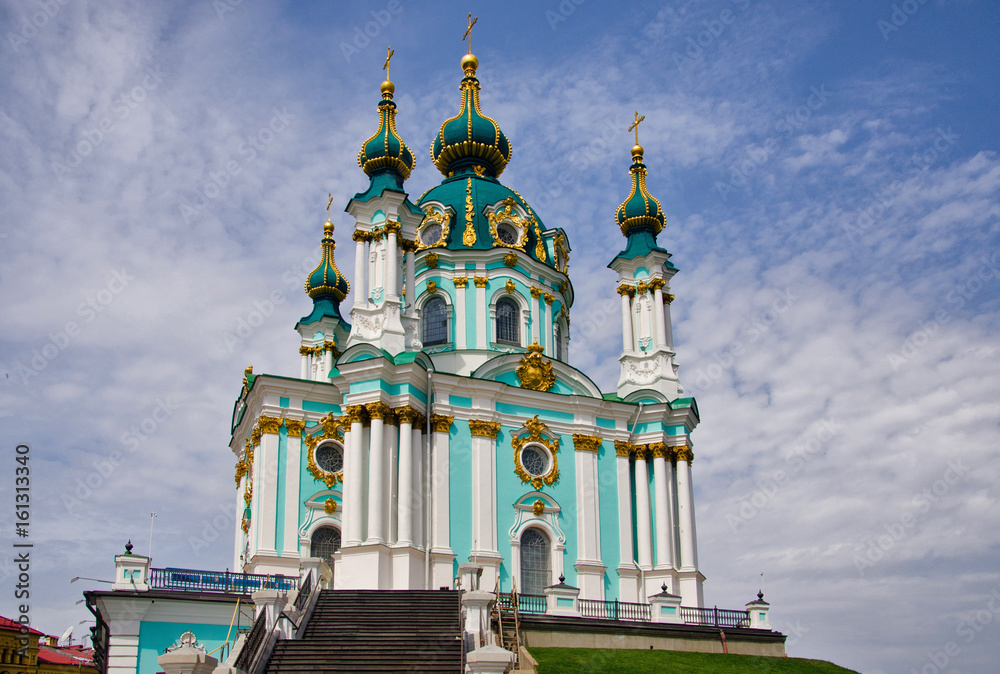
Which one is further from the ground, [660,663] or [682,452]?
[682,452]

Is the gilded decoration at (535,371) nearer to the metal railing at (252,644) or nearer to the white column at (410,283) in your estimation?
the white column at (410,283)

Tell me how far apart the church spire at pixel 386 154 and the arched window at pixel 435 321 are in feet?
13.7

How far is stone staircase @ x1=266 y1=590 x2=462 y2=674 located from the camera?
15258mm

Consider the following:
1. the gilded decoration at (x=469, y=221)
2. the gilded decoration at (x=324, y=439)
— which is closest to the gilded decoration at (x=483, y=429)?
the gilded decoration at (x=324, y=439)

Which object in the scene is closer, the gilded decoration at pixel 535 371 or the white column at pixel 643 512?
the white column at pixel 643 512

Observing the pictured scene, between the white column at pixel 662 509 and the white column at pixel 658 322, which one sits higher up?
the white column at pixel 658 322

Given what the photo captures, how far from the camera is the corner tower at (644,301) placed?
30.8m

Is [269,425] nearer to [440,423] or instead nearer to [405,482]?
[405,482]

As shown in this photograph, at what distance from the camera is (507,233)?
105ft

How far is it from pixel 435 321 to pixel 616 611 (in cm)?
1153

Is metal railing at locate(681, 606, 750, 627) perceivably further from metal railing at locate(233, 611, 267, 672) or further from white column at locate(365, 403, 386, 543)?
metal railing at locate(233, 611, 267, 672)

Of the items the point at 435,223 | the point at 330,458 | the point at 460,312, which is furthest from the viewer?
the point at 435,223

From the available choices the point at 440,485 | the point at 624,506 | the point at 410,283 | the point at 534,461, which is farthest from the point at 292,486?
the point at 624,506

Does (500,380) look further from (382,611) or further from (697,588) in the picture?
(382,611)
